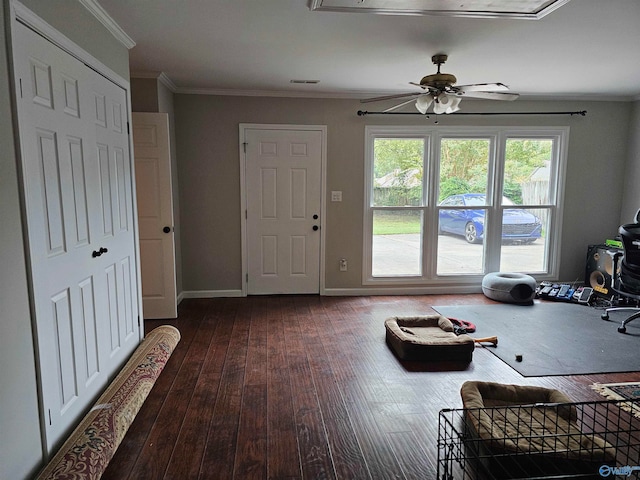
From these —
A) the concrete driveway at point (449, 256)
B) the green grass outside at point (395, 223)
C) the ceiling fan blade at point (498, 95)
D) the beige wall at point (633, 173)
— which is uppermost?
the ceiling fan blade at point (498, 95)

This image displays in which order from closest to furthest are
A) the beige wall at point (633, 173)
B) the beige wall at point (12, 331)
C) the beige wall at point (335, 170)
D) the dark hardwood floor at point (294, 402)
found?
1. the beige wall at point (12, 331)
2. the dark hardwood floor at point (294, 402)
3. the beige wall at point (335, 170)
4. the beige wall at point (633, 173)

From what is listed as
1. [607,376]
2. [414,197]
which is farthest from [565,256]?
[607,376]

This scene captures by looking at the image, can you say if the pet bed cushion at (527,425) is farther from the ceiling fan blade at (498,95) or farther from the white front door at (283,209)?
the white front door at (283,209)

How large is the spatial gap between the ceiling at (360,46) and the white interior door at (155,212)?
22.6 inches

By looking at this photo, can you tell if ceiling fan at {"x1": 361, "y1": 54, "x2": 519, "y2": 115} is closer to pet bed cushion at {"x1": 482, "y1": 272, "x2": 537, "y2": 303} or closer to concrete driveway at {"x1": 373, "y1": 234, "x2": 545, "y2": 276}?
concrete driveway at {"x1": 373, "y1": 234, "x2": 545, "y2": 276}

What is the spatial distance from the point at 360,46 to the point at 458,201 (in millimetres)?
2696

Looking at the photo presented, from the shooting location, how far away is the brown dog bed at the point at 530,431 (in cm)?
182

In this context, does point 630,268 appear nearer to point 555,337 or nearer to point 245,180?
point 555,337

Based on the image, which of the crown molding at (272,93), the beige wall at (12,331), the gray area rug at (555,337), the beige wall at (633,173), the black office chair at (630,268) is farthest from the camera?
the beige wall at (633,173)

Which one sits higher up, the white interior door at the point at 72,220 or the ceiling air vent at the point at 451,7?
the ceiling air vent at the point at 451,7

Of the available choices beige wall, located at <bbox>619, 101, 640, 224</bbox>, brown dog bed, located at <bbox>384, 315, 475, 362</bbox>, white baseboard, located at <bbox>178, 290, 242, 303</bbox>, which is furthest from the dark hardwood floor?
beige wall, located at <bbox>619, 101, 640, 224</bbox>

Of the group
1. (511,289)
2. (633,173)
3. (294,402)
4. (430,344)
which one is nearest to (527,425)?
(430,344)

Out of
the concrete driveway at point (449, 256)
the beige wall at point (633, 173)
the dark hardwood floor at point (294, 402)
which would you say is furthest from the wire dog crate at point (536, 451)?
the beige wall at point (633, 173)

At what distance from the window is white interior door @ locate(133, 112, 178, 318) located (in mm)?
2299
